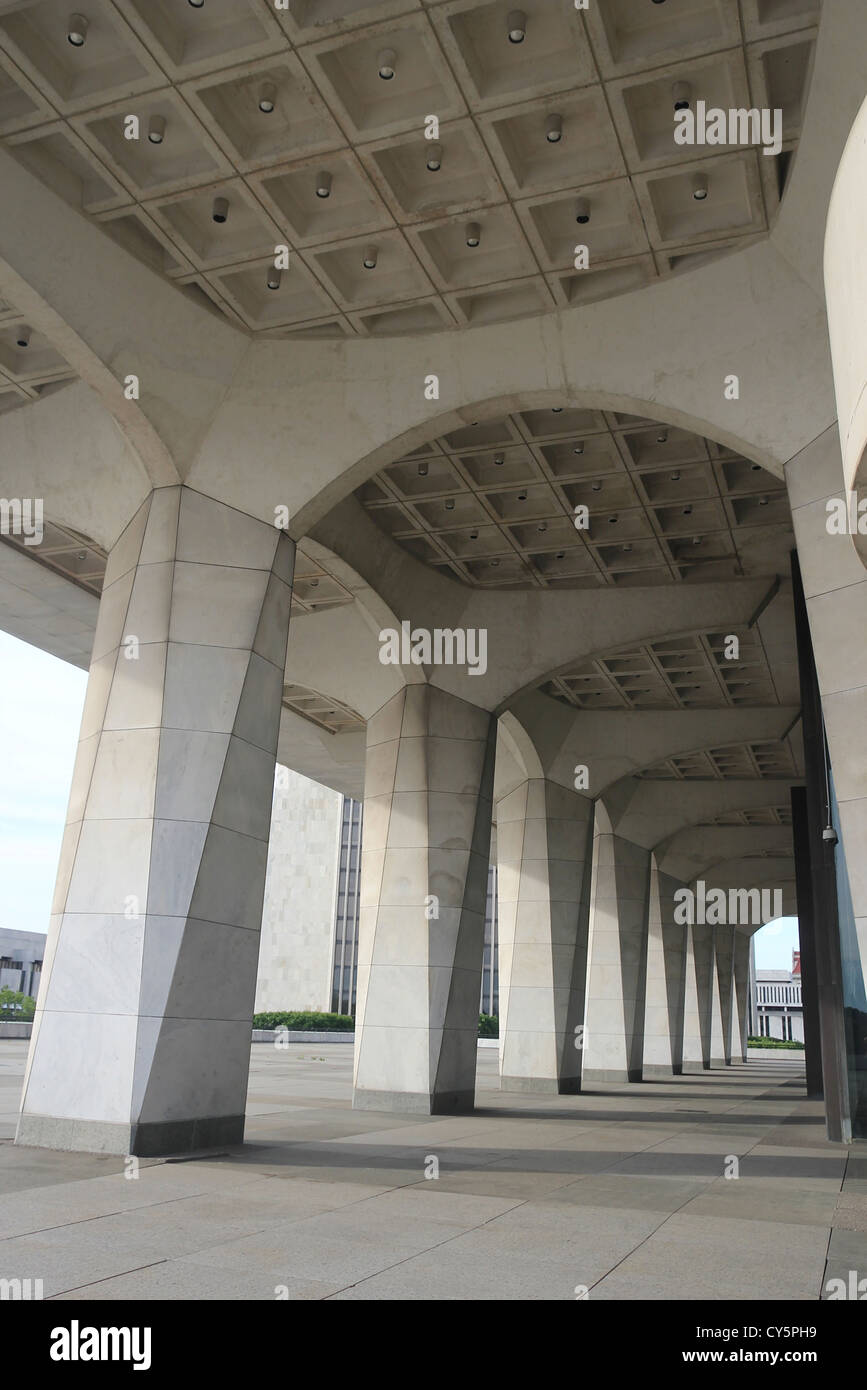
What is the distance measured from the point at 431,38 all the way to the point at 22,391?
31.7 ft

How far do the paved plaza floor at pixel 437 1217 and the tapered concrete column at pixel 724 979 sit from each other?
4271 centimetres

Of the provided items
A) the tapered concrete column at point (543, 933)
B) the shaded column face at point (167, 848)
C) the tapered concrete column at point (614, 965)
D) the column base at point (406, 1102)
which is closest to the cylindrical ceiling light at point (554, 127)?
the shaded column face at point (167, 848)

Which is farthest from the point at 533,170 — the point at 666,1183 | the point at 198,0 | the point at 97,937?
the point at 666,1183

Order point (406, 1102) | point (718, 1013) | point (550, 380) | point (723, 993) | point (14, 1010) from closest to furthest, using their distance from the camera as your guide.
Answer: point (550, 380) → point (406, 1102) → point (14, 1010) → point (723, 993) → point (718, 1013)

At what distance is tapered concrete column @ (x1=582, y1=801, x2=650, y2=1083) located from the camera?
121ft

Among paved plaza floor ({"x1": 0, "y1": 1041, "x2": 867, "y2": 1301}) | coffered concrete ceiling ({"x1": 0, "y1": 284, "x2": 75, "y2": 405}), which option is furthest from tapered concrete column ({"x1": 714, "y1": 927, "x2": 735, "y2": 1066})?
coffered concrete ceiling ({"x1": 0, "y1": 284, "x2": 75, "y2": 405})

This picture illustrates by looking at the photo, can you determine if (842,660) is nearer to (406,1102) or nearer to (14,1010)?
(406,1102)

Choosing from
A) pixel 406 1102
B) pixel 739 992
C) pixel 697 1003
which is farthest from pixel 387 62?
pixel 739 992

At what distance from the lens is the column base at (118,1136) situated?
12.7 meters

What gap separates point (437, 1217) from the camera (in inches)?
363

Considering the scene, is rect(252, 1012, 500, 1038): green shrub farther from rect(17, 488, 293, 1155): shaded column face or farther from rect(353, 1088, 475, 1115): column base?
rect(17, 488, 293, 1155): shaded column face

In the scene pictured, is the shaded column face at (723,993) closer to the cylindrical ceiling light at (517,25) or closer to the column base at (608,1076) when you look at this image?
the column base at (608,1076)

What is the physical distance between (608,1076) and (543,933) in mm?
10709
